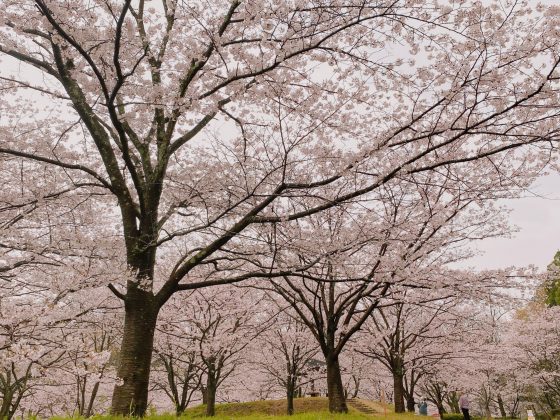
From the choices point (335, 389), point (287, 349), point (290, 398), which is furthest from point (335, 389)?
point (287, 349)

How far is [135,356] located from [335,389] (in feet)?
22.9

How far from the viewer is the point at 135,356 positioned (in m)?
6.12

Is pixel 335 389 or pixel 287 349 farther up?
pixel 287 349

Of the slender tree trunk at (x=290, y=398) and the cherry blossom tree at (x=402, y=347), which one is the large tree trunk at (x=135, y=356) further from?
the slender tree trunk at (x=290, y=398)

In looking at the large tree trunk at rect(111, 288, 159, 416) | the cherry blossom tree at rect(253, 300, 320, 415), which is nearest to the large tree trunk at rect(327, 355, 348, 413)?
the large tree trunk at rect(111, 288, 159, 416)

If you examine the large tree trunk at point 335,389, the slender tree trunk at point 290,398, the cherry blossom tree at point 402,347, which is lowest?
the slender tree trunk at point 290,398

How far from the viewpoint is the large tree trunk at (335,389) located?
11180 mm

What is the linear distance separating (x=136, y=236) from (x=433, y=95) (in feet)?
17.0

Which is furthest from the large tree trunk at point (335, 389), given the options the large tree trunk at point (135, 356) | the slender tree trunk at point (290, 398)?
the slender tree trunk at point (290, 398)

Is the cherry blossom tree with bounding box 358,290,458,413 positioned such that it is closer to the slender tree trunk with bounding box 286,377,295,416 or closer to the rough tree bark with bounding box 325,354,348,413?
the slender tree trunk with bounding box 286,377,295,416

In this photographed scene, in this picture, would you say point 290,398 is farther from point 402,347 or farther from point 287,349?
point 402,347

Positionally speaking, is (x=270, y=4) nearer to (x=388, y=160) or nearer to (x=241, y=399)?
(x=388, y=160)

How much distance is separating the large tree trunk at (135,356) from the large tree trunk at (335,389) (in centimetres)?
653

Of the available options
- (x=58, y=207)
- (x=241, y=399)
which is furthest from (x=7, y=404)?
(x=241, y=399)
